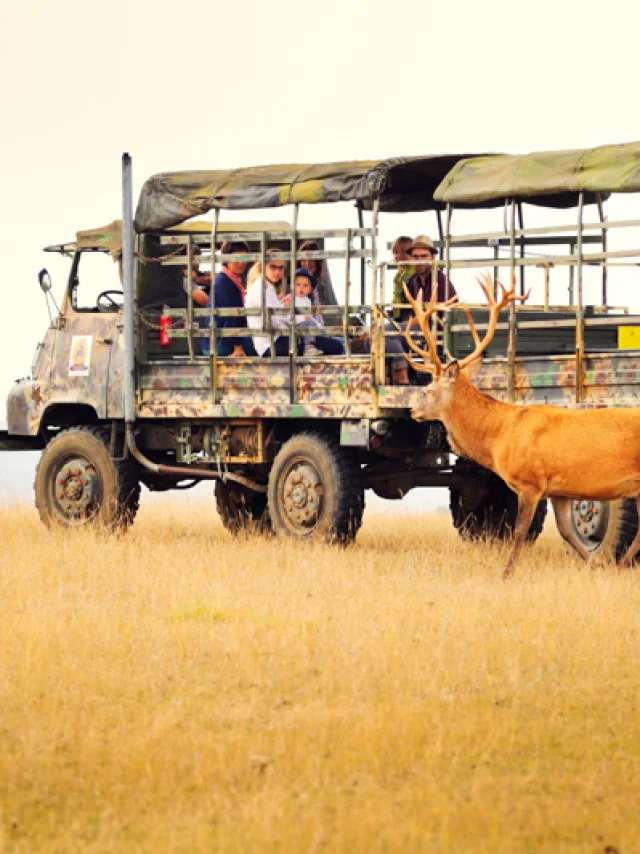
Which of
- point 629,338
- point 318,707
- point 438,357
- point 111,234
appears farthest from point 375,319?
point 318,707

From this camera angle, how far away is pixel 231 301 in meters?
16.9

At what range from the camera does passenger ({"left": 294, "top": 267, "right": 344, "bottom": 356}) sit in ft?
54.0

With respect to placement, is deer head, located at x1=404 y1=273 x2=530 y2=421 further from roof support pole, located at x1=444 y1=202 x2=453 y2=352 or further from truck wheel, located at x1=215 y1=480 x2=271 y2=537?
truck wheel, located at x1=215 y1=480 x2=271 y2=537

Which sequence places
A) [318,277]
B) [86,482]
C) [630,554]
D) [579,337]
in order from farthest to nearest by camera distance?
[86,482]
[318,277]
[630,554]
[579,337]

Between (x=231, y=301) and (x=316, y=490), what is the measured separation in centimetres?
205

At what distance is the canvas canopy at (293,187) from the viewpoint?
15945 mm

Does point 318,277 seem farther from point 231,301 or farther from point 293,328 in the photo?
point 293,328

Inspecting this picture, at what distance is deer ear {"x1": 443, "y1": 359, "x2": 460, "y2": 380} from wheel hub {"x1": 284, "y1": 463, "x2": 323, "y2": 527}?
209cm

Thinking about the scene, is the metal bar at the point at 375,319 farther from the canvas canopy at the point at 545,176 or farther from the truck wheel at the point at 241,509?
the truck wheel at the point at 241,509

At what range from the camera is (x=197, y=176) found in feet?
56.6

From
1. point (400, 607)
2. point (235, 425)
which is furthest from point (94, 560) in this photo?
point (400, 607)

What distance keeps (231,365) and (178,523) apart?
443 centimetres

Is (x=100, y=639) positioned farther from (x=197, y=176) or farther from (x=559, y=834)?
(x=197, y=176)

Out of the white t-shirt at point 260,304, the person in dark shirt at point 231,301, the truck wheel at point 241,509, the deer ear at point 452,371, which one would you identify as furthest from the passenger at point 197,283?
the deer ear at point 452,371
